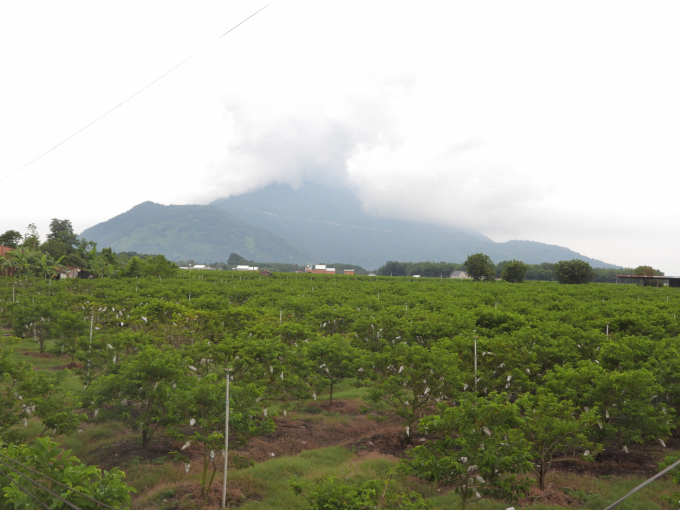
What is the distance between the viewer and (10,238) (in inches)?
3748

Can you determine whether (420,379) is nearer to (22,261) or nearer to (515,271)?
(22,261)

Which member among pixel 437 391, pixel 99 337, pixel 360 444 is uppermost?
pixel 99 337

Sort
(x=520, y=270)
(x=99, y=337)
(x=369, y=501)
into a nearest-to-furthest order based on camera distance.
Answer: (x=369, y=501) → (x=99, y=337) → (x=520, y=270)

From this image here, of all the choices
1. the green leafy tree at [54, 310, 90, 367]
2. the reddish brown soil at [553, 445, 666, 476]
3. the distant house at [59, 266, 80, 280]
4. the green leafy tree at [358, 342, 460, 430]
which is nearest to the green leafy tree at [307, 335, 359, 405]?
the green leafy tree at [358, 342, 460, 430]

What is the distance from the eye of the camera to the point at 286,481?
41.7 ft

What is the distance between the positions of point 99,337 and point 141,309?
7326 millimetres

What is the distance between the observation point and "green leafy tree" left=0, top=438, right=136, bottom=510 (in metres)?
5.36

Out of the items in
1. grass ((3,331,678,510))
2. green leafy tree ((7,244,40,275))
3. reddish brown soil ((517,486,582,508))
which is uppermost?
green leafy tree ((7,244,40,275))

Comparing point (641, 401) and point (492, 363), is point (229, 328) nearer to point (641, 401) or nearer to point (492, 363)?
point (492, 363)

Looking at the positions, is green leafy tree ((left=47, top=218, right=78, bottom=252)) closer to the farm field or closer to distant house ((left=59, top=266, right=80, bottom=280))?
distant house ((left=59, top=266, right=80, bottom=280))

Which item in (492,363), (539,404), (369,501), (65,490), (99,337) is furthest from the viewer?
(99,337)

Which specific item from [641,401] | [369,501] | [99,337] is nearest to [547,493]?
[641,401]

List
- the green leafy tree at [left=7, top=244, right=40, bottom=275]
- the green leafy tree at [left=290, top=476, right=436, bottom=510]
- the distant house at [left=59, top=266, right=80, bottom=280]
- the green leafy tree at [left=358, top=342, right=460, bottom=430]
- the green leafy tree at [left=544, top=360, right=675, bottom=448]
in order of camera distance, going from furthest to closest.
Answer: the distant house at [left=59, top=266, right=80, bottom=280], the green leafy tree at [left=7, top=244, right=40, bottom=275], the green leafy tree at [left=358, top=342, right=460, bottom=430], the green leafy tree at [left=544, top=360, right=675, bottom=448], the green leafy tree at [left=290, top=476, right=436, bottom=510]

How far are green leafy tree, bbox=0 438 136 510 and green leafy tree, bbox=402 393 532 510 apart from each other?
5767 mm
